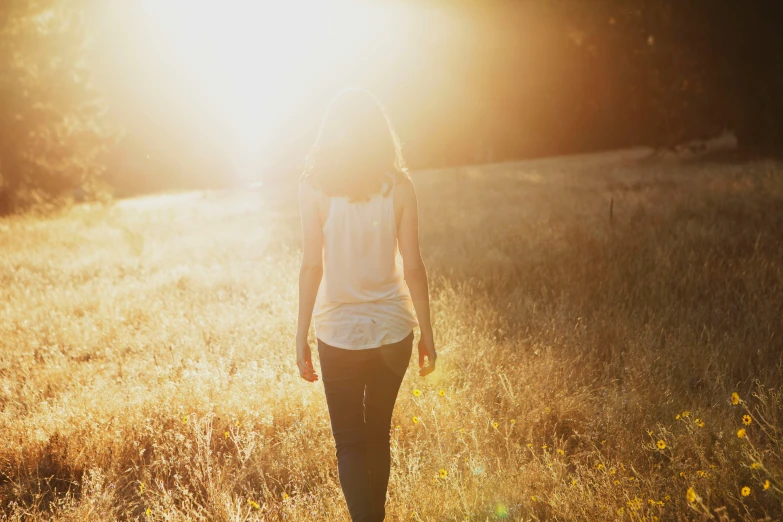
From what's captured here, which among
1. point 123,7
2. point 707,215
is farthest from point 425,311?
point 123,7

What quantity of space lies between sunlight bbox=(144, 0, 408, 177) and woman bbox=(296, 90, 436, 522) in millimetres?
24542

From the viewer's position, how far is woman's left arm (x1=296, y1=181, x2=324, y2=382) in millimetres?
2320

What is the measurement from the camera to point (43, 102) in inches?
724

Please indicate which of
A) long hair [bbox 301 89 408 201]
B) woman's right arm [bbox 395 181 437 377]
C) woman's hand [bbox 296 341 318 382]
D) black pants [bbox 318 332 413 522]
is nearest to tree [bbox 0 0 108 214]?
long hair [bbox 301 89 408 201]

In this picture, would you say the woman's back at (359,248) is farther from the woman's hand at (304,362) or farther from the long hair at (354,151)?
the woman's hand at (304,362)

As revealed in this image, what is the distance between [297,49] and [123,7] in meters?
8.02

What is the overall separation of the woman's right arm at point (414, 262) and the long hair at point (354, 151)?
9cm

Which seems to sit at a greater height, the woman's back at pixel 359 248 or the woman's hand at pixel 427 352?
the woman's back at pixel 359 248

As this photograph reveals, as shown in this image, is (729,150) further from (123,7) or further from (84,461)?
(123,7)

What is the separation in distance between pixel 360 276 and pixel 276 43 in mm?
26195

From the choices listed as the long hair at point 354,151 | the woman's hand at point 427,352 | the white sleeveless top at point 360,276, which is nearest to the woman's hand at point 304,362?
the white sleeveless top at point 360,276

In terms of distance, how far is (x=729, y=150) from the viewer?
2214 centimetres

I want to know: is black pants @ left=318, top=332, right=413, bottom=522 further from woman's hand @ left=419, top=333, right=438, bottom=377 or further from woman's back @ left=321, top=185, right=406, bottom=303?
woman's back @ left=321, top=185, right=406, bottom=303

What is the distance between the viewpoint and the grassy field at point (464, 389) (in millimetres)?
2982
